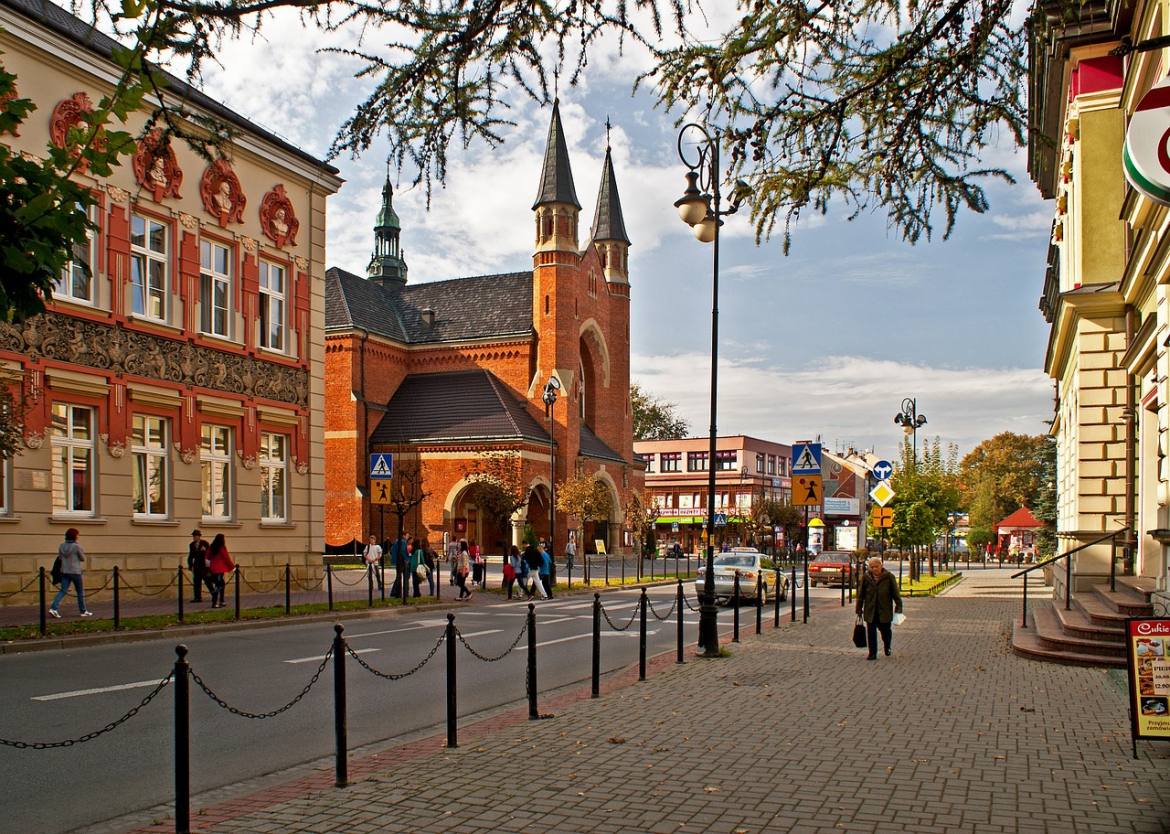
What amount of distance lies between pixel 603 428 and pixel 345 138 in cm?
5997

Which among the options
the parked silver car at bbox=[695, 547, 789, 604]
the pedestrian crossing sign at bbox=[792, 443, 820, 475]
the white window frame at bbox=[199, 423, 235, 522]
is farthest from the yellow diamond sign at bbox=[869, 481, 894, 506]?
the white window frame at bbox=[199, 423, 235, 522]

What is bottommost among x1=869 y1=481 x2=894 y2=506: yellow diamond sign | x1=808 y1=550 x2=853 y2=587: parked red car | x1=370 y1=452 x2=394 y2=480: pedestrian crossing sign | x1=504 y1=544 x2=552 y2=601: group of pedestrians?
x1=808 y1=550 x2=853 y2=587: parked red car

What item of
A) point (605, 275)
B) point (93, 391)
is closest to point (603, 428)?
point (605, 275)

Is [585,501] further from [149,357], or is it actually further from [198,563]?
[149,357]

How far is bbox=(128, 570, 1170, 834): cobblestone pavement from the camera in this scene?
6.00m

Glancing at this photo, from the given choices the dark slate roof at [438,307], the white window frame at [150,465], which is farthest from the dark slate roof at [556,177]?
the white window frame at [150,465]

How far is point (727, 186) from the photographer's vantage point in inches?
266

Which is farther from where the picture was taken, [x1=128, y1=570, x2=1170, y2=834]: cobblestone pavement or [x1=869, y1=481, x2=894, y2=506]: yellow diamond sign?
[x1=869, y1=481, x2=894, y2=506]: yellow diamond sign

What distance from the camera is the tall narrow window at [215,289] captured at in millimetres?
24703

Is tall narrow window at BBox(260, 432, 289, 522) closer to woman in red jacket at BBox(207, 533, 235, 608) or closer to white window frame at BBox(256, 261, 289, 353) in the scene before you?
white window frame at BBox(256, 261, 289, 353)

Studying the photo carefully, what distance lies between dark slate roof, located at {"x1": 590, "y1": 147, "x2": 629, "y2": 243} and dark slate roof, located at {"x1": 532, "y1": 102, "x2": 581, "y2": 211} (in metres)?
9.76

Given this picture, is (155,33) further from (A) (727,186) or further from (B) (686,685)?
(B) (686,685)

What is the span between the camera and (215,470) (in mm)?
25078

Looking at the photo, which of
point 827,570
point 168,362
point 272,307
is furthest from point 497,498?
point 827,570
